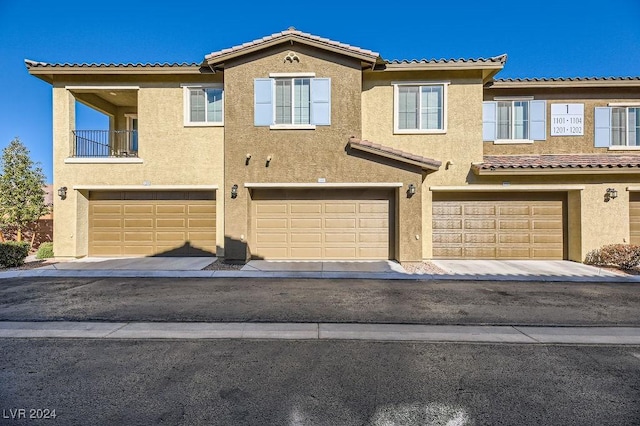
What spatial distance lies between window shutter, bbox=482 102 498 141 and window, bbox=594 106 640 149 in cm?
414

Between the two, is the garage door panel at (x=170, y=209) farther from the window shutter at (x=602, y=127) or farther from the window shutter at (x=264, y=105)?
the window shutter at (x=602, y=127)

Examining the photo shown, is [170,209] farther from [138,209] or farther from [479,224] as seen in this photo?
[479,224]

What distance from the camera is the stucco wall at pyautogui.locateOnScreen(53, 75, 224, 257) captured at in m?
12.5

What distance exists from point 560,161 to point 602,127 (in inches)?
122

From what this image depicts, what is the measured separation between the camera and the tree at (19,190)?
553 inches

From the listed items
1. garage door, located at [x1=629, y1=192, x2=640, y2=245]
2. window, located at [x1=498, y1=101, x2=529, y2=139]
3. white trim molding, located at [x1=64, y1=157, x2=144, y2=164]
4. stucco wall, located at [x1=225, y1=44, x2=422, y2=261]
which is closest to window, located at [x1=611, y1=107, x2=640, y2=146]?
garage door, located at [x1=629, y1=192, x2=640, y2=245]

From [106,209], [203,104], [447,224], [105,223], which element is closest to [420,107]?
[447,224]

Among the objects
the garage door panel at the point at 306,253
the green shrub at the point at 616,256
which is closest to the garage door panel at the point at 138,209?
the garage door panel at the point at 306,253

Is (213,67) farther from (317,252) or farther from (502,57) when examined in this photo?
(502,57)

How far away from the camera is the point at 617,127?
1362cm

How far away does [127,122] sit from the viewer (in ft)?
50.0

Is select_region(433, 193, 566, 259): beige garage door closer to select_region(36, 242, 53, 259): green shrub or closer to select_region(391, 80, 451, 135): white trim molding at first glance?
select_region(391, 80, 451, 135): white trim molding

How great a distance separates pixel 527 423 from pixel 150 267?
1086cm

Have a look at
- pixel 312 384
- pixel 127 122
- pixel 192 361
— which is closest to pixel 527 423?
pixel 312 384
